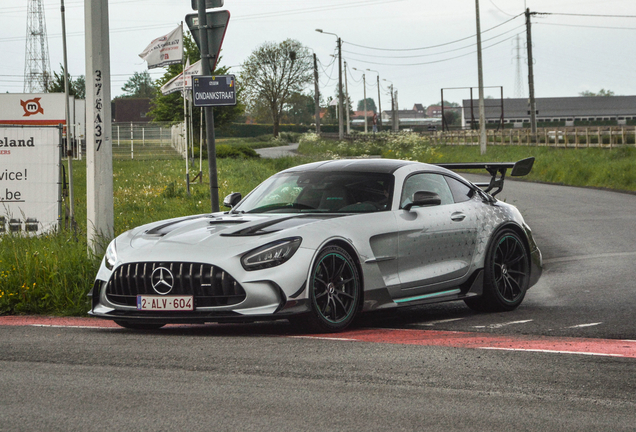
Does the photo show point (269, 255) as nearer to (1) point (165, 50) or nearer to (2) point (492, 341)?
(2) point (492, 341)

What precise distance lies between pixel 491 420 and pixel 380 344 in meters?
2.17

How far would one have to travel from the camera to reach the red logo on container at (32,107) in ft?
67.4

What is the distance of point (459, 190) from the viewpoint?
8641 mm

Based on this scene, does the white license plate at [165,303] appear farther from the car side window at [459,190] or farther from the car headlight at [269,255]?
the car side window at [459,190]

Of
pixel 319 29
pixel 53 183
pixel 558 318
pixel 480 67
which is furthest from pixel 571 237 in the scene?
pixel 319 29

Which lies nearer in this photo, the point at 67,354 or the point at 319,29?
the point at 67,354

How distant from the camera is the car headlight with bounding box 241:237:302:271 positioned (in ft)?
21.6

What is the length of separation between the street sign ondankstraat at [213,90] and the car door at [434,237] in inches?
132

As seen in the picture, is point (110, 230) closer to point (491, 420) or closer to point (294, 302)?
point (294, 302)

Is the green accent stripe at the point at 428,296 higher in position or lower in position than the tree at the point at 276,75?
lower

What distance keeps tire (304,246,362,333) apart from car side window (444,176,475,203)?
1890 millimetres

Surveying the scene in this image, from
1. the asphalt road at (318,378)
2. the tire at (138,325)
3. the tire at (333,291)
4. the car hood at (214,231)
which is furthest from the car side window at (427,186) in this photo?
the tire at (138,325)

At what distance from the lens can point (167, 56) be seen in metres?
21.4

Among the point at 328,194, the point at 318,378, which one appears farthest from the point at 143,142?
the point at 318,378
